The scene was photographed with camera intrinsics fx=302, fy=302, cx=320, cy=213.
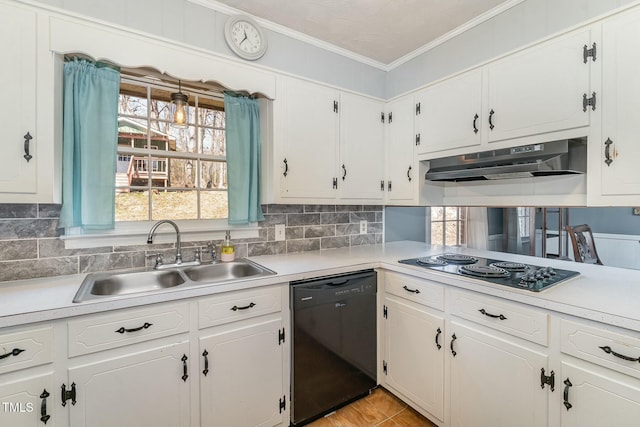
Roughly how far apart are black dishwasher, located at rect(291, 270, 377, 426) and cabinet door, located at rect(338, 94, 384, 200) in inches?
30.2

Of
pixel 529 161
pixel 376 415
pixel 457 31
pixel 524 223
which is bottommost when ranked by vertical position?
pixel 376 415

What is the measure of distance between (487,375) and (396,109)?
6.47 feet

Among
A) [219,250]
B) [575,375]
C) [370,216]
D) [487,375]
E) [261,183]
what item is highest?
[261,183]

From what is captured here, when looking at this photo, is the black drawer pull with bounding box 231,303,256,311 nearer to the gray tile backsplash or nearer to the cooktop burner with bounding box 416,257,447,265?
the gray tile backsplash

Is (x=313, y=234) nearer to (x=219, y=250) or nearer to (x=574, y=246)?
(x=219, y=250)

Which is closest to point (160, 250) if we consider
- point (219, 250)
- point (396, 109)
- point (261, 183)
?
point (219, 250)

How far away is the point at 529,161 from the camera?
5.60ft

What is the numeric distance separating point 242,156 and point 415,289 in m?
1.43

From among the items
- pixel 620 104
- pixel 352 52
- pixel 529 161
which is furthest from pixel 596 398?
pixel 352 52

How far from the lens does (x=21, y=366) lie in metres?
1.12

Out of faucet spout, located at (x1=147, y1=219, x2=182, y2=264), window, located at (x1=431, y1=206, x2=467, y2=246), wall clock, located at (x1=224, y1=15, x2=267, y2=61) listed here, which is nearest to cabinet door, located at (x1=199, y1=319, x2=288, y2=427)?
faucet spout, located at (x1=147, y1=219, x2=182, y2=264)

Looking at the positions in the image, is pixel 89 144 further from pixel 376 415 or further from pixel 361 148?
pixel 376 415

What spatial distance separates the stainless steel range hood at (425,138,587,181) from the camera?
5.31ft

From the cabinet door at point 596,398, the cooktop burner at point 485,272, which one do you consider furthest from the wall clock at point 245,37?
the cabinet door at point 596,398
